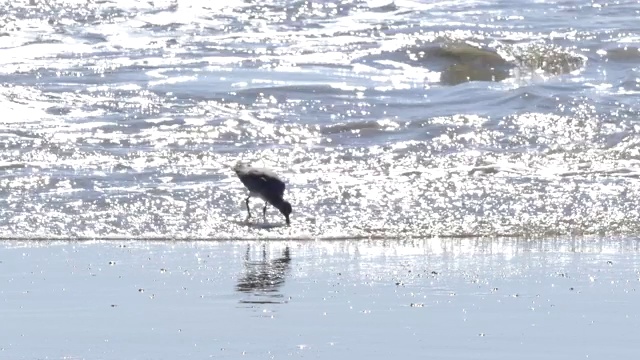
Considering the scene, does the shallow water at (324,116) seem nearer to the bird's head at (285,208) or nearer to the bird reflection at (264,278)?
the bird's head at (285,208)

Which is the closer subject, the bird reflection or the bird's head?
the bird reflection

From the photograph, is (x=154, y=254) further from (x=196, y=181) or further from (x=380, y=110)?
(x=380, y=110)

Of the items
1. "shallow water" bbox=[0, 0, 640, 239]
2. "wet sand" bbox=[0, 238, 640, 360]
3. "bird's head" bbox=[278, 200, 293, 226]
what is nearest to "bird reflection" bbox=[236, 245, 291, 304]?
"wet sand" bbox=[0, 238, 640, 360]

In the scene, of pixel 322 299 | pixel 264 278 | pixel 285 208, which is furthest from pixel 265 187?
pixel 322 299

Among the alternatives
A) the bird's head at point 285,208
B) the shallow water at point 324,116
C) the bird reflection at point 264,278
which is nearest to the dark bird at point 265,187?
the bird's head at point 285,208

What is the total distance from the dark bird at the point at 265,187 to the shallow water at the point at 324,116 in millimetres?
138

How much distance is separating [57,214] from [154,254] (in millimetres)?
1504

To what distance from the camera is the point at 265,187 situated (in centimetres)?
948

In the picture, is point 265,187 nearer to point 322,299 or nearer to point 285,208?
point 285,208

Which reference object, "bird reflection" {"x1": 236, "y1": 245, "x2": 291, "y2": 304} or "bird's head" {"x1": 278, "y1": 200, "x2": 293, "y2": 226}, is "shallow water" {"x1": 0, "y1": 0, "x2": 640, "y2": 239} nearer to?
"bird's head" {"x1": 278, "y1": 200, "x2": 293, "y2": 226}

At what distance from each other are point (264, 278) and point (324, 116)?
620 cm

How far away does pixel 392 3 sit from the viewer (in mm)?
22031

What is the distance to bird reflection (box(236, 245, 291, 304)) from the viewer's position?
6.78 m

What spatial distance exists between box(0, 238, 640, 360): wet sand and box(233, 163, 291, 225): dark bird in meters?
0.79
